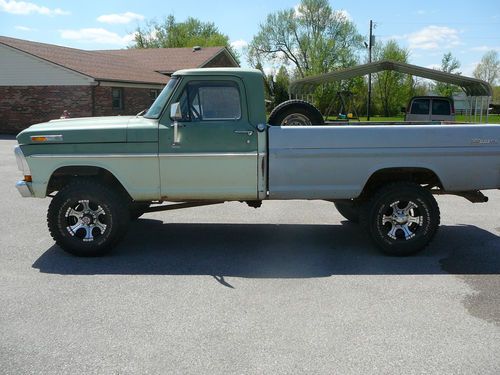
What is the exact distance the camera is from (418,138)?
230 inches

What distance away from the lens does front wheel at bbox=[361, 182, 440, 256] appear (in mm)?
5992

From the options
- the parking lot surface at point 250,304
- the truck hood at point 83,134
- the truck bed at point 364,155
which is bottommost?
the parking lot surface at point 250,304

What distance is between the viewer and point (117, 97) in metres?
28.6

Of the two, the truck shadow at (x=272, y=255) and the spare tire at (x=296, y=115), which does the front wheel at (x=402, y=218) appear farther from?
the spare tire at (x=296, y=115)

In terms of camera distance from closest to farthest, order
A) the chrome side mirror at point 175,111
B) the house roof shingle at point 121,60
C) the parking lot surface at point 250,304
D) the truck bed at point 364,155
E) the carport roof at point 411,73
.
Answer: the parking lot surface at point 250,304, the chrome side mirror at point 175,111, the truck bed at point 364,155, the carport roof at point 411,73, the house roof shingle at point 121,60

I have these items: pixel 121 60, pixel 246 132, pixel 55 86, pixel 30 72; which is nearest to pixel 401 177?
pixel 246 132

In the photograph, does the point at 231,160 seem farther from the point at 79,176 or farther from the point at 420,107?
the point at 420,107

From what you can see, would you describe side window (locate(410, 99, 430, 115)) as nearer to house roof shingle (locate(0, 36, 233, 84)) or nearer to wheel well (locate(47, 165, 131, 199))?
wheel well (locate(47, 165, 131, 199))

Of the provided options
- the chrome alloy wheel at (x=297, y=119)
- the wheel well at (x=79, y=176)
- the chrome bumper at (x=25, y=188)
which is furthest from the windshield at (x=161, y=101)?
the chrome bumper at (x=25, y=188)

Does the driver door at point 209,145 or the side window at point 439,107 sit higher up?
the side window at point 439,107

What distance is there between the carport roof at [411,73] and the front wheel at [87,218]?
34.9 ft

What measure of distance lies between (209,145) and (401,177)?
2354mm

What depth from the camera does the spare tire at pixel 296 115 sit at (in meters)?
6.50

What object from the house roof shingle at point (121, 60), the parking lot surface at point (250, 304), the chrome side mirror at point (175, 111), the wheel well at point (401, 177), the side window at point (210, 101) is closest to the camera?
the parking lot surface at point (250, 304)
